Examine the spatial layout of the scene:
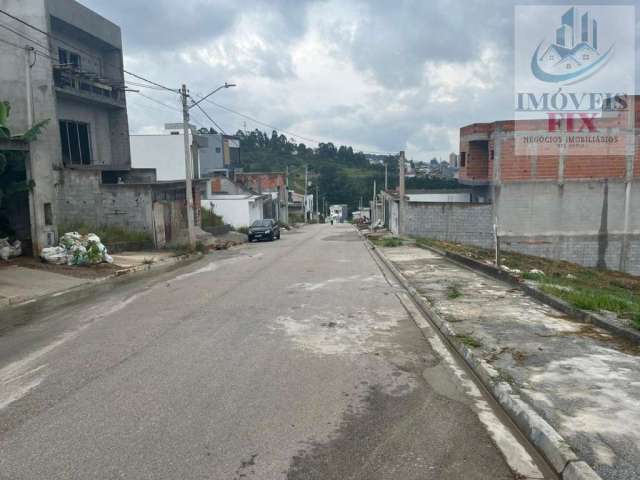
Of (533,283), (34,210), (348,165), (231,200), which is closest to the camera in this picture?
(533,283)

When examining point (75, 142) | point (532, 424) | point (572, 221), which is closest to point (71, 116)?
point (75, 142)

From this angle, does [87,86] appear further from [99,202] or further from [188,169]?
[188,169]

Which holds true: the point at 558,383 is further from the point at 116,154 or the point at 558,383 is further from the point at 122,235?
the point at 116,154

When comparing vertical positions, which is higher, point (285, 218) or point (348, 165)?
point (348, 165)

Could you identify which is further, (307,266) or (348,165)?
(348,165)

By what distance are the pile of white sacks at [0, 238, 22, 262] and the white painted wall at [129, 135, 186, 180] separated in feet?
93.4

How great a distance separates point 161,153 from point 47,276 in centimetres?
3230

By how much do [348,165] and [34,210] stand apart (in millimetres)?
127194

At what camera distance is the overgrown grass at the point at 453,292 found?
11.2 metres

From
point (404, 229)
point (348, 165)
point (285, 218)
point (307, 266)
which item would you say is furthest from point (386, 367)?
point (348, 165)

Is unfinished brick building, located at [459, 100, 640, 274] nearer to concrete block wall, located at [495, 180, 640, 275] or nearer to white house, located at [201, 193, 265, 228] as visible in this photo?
concrete block wall, located at [495, 180, 640, 275]

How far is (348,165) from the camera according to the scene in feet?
465

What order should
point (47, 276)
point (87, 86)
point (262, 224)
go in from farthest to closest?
1. point (262, 224)
2. point (87, 86)
3. point (47, 276)

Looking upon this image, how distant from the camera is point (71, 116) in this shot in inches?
969
